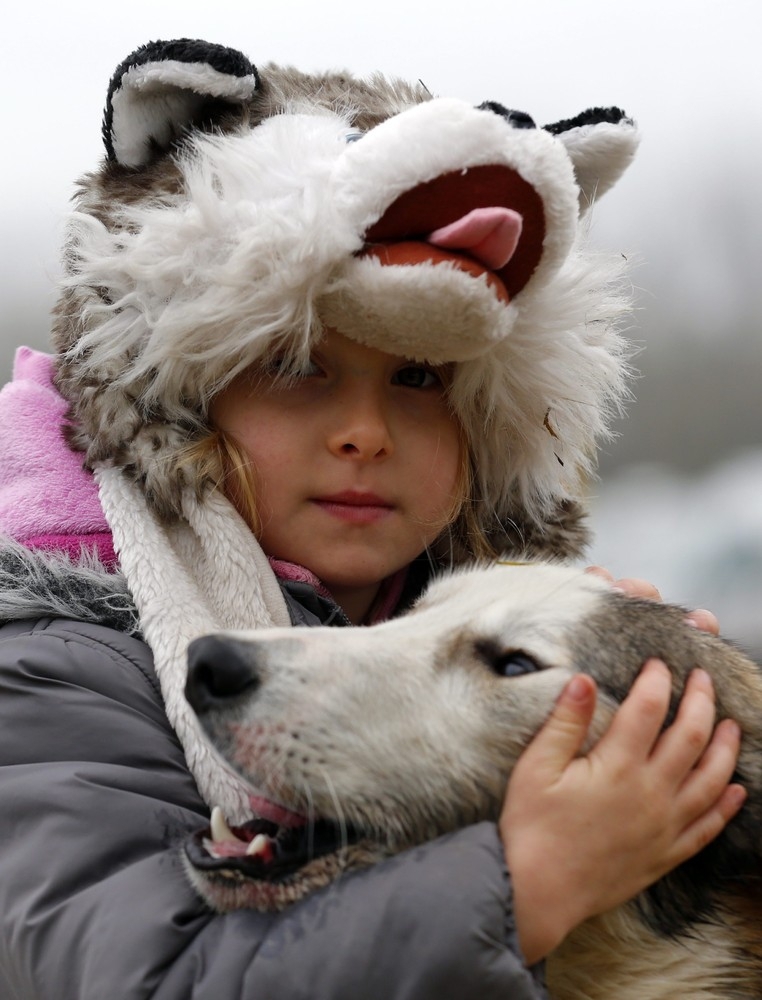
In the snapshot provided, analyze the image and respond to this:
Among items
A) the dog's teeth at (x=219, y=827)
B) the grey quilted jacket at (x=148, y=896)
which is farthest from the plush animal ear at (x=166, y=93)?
the dog's teeth at (x=219, y=827)

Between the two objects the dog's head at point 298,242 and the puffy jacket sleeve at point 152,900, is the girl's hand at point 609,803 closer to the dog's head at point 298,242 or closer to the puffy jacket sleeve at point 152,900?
the puffy jacket sleeve at point 152,900

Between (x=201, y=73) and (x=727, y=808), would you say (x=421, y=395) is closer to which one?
(x=201, y=73)

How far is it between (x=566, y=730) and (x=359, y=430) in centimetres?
84

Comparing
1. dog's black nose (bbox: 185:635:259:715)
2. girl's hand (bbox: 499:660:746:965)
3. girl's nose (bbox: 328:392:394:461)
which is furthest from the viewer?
girl's nose (bbox: 328:392:394:461)

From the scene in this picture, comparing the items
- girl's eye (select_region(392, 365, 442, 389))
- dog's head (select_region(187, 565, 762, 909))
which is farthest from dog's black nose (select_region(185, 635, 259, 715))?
girl's eye (select_region(392, 365, 442, 389))

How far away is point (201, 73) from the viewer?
211 centimetres

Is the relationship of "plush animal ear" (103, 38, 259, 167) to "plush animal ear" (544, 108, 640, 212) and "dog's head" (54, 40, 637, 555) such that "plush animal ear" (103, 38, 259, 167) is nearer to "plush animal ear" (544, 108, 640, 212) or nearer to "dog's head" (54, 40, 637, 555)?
"dog's head" (54, 40, 637, 555)

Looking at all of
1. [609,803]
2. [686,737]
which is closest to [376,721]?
[609,803]

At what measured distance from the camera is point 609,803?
5.12 feet

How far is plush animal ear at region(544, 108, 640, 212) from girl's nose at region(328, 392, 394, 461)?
675 mm

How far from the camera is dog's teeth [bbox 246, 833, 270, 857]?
1.61 meters

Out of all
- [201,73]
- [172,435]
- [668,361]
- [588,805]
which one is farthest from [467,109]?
[668,361]

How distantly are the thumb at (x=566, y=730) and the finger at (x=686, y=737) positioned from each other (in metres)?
0.13

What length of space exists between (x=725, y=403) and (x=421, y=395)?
685 cm
